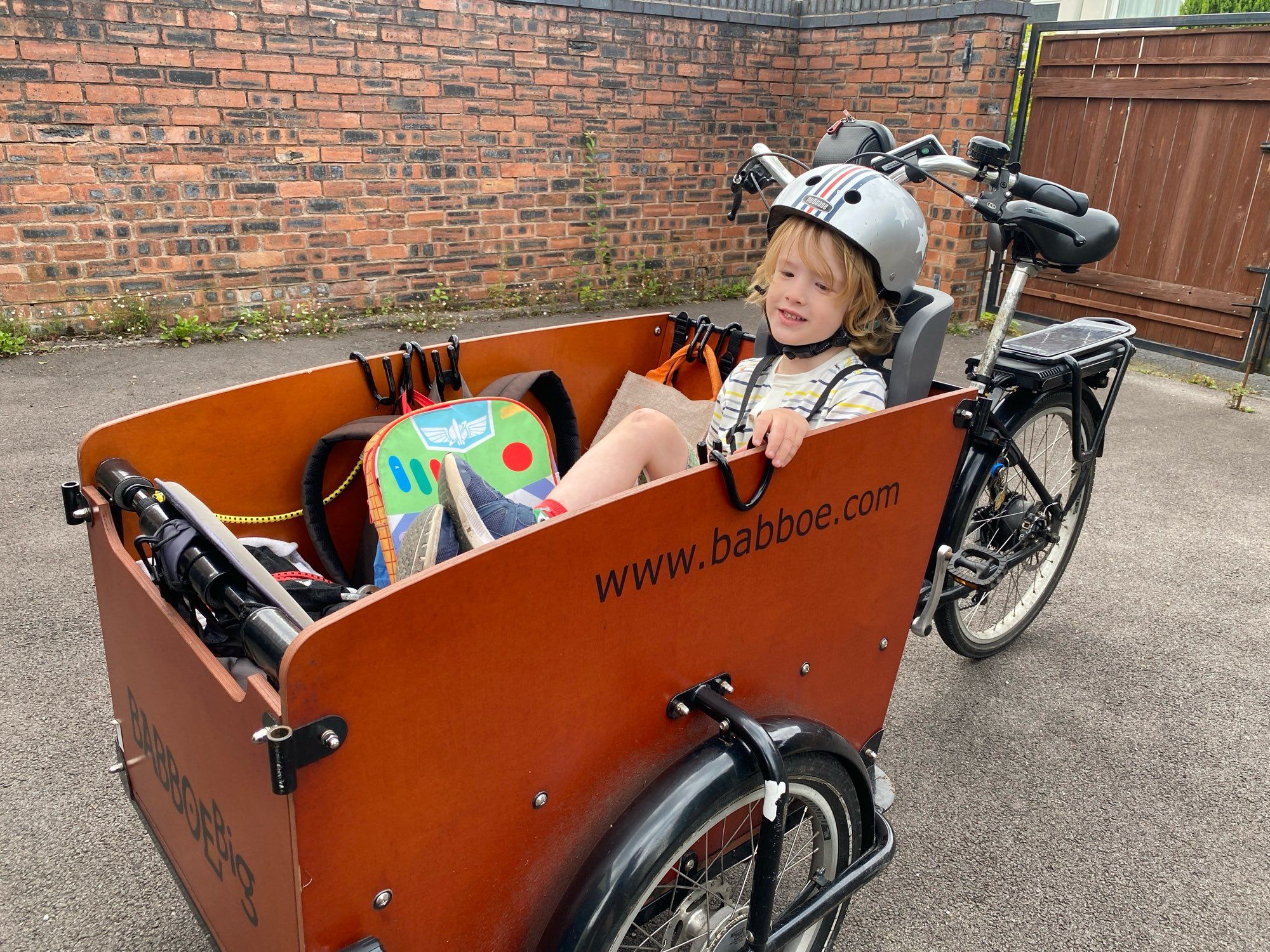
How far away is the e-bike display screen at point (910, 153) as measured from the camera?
91.1 inches

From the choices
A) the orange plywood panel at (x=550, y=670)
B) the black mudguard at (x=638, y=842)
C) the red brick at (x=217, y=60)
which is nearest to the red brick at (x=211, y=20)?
the red brick at (x=217, y=60)

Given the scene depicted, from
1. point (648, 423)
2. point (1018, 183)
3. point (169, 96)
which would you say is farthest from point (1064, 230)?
point (169, 96)

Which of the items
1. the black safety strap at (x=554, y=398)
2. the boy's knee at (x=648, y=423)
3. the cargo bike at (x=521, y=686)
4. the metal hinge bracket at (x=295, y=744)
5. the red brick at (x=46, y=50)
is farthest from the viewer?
the red brick at (x=46, y=50)

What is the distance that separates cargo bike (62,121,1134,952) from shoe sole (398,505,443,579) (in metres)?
0.33

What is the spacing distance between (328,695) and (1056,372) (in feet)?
7.21

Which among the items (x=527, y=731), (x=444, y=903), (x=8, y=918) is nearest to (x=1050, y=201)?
(x=527, y=731)

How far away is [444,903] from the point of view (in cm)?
119

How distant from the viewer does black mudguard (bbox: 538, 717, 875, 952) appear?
126 cm

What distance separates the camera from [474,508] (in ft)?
5.57

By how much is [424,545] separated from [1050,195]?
70.2 inches

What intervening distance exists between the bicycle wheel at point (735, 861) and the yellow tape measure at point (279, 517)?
1.05 metres

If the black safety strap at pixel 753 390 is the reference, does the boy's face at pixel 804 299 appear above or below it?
above

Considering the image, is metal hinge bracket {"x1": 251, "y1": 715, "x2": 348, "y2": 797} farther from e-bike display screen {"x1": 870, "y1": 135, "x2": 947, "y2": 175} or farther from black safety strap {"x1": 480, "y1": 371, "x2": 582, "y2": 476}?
e-bike display screen {"x1": 870, "y1": 135, "x2": 947, "y2": 175}

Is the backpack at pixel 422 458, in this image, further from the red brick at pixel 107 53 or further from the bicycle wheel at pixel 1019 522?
the red brick at pixel 107 53
